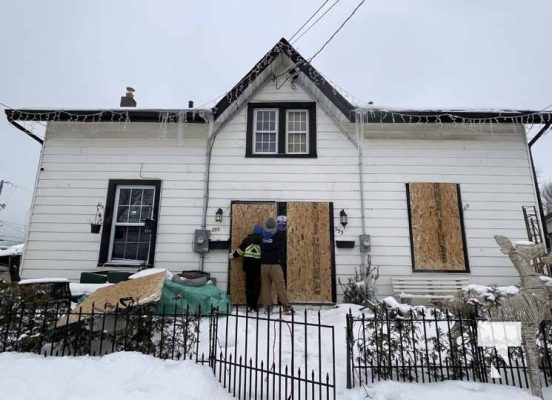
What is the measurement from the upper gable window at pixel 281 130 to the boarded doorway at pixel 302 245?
1.38 m

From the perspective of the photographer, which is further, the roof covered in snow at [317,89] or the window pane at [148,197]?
the window pane at [148,197]

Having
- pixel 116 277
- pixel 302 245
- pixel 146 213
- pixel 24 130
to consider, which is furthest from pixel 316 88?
pixel 24 130

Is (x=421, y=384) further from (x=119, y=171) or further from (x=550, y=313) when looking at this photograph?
(x=119, y=171)

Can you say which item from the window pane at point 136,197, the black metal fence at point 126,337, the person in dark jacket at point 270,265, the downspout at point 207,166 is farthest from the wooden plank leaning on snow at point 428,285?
the window pane at point 136,197

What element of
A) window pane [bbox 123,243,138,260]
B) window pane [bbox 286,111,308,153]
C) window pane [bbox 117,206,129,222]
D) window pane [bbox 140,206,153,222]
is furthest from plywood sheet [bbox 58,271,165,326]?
window pane [bbox 286,111,308,153]

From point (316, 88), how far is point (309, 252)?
4114 millimetres

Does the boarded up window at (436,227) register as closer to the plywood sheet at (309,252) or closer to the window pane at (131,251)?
the plywood sheet at (309,252)

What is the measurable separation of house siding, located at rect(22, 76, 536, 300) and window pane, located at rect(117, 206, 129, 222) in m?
0.47

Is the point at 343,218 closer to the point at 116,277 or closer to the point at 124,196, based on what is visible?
the point at 116,277

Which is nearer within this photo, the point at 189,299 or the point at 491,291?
the point at 491,291

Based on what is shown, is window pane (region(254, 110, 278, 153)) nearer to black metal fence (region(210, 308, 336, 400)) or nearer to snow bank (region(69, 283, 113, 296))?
black metal fence (region(210, 308, 336, 400))

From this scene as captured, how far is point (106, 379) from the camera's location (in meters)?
3.24

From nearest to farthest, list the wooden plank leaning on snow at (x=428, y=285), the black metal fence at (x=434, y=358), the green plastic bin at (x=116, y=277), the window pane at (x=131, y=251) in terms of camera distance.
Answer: the black metal fence at (x=434, y=358), the green plastic bin at (x=116, y=277), the wooden plank leaning on snow at (x=428, y=285), the window pane at (x=131, y=251)

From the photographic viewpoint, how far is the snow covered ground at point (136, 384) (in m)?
3.02
